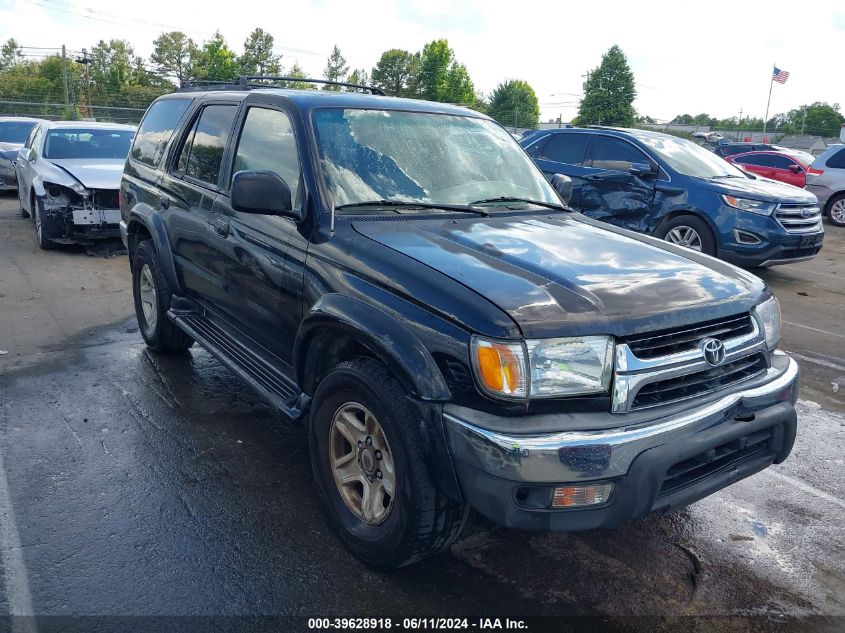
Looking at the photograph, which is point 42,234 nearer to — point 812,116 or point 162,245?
point 162,245

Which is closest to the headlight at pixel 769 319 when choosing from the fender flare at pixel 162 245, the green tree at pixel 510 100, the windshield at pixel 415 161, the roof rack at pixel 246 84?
the windshield at pixel 415 161

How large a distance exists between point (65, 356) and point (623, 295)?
4.73m

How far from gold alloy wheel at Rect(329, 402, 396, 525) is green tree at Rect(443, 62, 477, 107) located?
7941cm

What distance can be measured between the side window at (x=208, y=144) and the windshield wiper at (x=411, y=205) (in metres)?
1.32

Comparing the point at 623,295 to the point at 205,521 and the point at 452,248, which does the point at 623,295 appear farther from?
the point at 205,521

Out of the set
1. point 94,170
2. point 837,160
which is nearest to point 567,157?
point 94,170

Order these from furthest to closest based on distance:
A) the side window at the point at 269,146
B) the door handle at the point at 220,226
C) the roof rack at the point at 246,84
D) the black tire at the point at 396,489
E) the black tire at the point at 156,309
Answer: the black tire at the point at 156,309 < the roof rack at the point at 246,84 < the door handle at the point at 220,226 < the side window at the point at 269,146 < the black tire at the point at 396,489

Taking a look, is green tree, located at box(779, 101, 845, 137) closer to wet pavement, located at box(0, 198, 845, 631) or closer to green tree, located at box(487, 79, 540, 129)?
green tree, located at box(487, 79, 540, 129)

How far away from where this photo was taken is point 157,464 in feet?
13.0

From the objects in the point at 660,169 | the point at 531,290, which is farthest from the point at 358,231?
the point at 660,169

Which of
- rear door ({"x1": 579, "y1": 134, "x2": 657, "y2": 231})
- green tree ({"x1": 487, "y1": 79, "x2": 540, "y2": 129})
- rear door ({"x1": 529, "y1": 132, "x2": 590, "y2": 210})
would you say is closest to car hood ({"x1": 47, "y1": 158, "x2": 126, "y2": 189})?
rear door ({"x1": 529, "y1": 132, "x2": 590, "y2": 210})

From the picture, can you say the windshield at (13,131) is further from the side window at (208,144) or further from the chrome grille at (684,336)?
the chrome grille at (684,336)

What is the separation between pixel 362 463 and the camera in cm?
302

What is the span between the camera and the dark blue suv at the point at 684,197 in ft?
28.6
